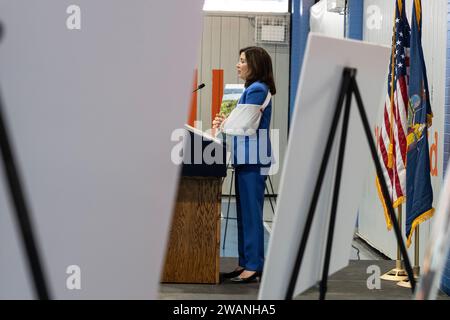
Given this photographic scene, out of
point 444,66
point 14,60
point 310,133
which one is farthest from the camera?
point 444,66

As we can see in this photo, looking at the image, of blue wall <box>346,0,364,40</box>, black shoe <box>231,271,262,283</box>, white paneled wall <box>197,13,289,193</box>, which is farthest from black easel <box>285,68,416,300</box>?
white paneled wall <box>197,13,289,193</box>

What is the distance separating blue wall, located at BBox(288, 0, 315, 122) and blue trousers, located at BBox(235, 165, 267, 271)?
5174mm

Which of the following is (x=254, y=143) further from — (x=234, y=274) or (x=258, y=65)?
(x=234, y=274)

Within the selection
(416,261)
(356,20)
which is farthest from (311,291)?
(356,20)

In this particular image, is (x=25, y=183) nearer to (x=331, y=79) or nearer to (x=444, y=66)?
(x=331, y=79)

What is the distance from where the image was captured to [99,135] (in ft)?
4.54

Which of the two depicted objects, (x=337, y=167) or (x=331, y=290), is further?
(x=331, y=290)

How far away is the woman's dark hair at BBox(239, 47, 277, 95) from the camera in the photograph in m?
4.65

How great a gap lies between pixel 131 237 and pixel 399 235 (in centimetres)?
85

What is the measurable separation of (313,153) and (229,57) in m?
8.54

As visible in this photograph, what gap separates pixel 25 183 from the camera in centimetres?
137

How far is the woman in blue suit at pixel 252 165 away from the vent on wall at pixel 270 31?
5518 millimetres

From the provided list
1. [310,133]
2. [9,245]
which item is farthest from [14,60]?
[310,133]

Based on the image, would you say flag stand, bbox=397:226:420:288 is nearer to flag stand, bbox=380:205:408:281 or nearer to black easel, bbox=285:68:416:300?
flag stand, bbox=380:205:408:281
